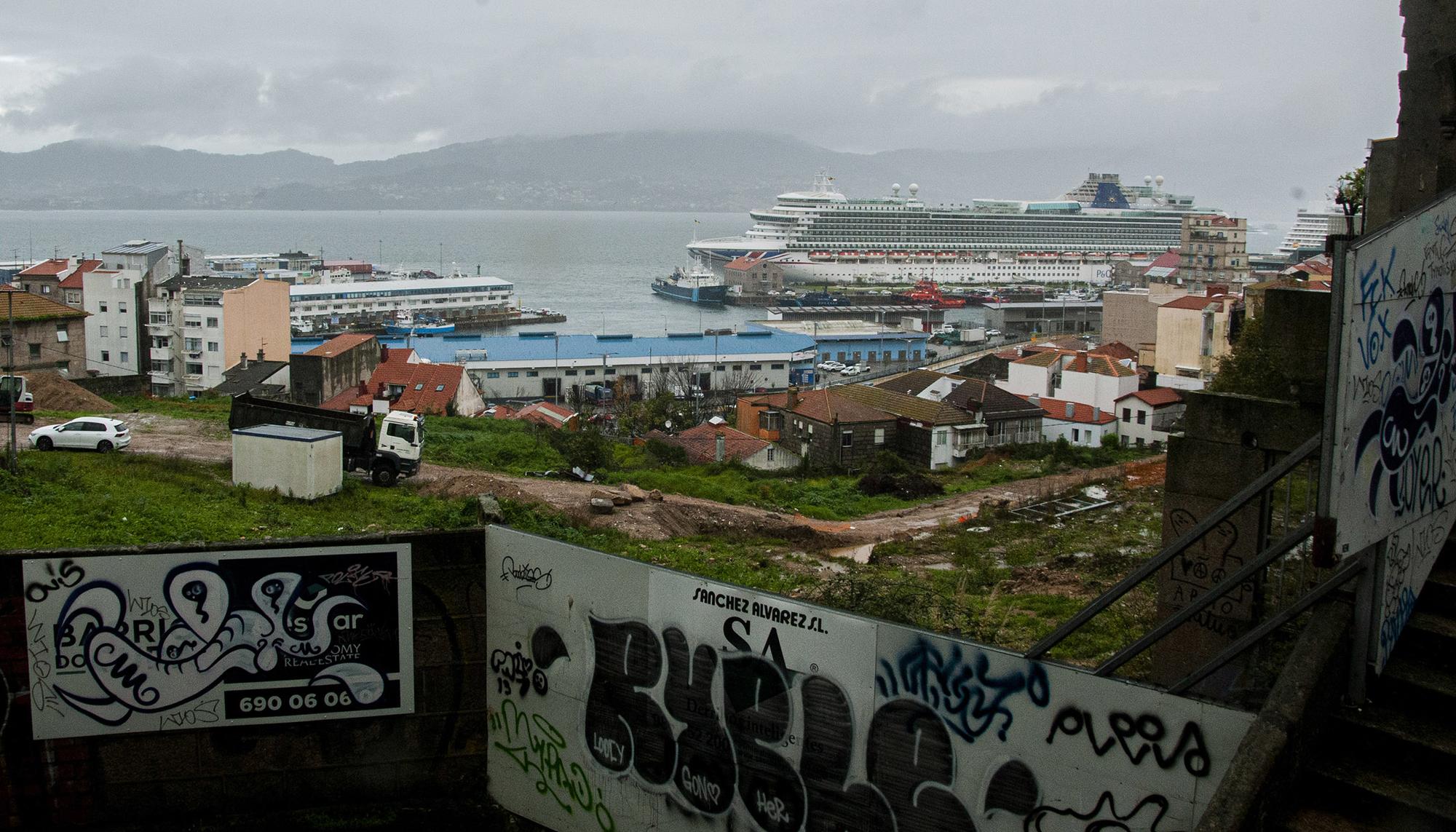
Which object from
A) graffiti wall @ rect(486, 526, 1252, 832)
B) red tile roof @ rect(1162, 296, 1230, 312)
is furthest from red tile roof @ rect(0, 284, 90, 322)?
red tile roof @ rect(1162, 296, 1230, 312)

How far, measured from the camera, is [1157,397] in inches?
880

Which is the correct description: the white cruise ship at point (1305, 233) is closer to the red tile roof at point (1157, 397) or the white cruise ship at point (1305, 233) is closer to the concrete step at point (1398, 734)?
the red tile roof at point (1157, 397)

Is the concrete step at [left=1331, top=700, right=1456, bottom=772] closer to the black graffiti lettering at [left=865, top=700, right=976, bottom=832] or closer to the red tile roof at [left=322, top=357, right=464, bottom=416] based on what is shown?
the black graffiti lettering at [left=865, top=700, right=976, bottom=832]

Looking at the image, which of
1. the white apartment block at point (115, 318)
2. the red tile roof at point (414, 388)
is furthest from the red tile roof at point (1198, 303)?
the white apartment block at point (115, 318)

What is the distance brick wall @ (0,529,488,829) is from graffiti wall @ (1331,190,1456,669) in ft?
9.07

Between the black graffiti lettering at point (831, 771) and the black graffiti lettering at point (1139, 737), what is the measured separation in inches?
22.6

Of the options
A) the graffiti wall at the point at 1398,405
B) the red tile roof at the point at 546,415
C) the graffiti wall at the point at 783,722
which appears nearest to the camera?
the graffiti wall at the point at 1398,405

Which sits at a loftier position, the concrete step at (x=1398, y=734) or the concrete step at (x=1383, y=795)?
the concrete step at (x=1398, y=734)

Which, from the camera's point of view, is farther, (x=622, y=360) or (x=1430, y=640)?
(x=622, y=360)

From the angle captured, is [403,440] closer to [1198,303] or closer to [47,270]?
[1198,303]

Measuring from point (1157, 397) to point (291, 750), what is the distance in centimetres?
2076

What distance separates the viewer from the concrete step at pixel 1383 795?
220 centimetres

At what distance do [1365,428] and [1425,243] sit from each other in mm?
502

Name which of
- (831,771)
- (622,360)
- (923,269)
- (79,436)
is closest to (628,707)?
(831,771)
